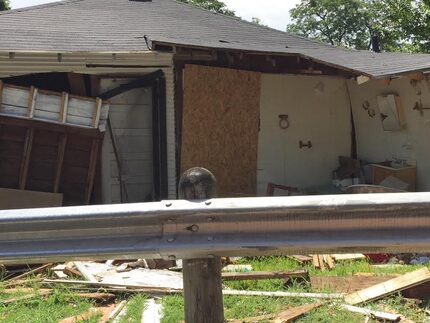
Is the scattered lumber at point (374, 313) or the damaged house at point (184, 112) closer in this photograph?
the scattered lumber at point (374, 313)

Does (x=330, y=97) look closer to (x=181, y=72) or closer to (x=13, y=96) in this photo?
(x=181, y=72)

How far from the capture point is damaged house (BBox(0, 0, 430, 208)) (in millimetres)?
9031

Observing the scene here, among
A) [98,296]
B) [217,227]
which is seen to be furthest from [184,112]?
[217,227]

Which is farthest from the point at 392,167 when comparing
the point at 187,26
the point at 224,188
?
the point at 187,26

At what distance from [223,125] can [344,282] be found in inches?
Result: 234

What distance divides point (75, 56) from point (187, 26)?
348cm

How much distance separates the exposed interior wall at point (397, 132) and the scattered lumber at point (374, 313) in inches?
253

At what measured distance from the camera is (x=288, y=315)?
4.23 metres

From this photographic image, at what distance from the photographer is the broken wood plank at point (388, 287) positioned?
15.0ft

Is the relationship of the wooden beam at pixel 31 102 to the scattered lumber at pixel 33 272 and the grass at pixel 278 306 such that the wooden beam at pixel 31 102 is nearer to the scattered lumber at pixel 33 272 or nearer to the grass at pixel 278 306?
the scattered lumber at pixel 33 272

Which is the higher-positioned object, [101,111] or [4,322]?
[101,111]

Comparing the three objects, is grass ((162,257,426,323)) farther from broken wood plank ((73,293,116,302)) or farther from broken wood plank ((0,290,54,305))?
broken wood plank ((0,290,54,305))

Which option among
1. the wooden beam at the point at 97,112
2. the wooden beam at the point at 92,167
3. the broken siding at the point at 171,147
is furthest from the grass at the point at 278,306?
the broken siding at the point at 171,147

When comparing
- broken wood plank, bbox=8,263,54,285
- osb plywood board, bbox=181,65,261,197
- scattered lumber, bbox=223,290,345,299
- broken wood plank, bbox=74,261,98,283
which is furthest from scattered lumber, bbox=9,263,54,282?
osb plywood board, bbox=181,65,261,197
